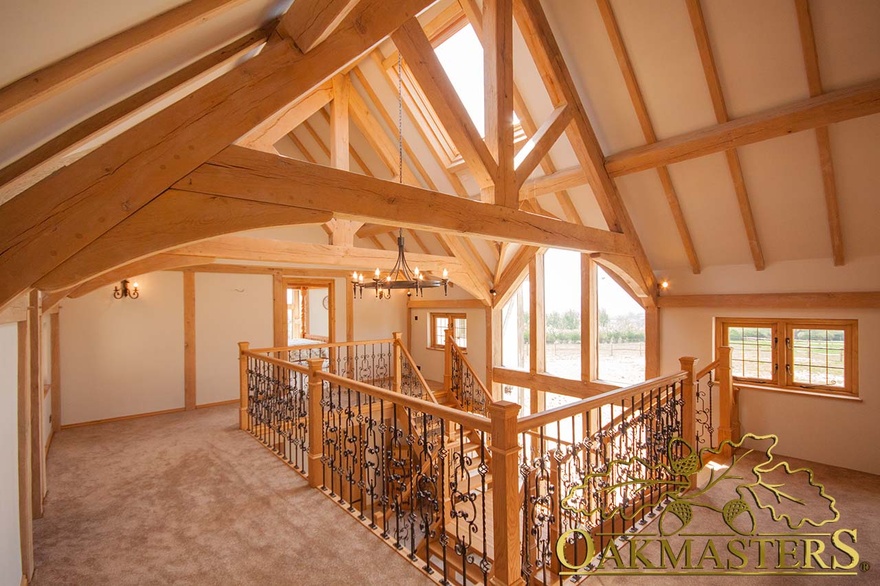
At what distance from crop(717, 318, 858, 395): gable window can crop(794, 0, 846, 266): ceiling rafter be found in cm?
87

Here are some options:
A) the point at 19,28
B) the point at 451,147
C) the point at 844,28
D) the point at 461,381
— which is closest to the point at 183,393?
the point at 461,381

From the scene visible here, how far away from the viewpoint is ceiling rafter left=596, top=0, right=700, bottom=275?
4035 millimetres

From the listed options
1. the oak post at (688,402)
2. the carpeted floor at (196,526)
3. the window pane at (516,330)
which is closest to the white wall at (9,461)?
the carpeted floor at (196,526)

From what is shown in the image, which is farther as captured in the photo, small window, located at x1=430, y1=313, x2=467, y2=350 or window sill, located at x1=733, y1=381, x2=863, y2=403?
small window, located at x1=430, y1=313, x2=467, y2=350

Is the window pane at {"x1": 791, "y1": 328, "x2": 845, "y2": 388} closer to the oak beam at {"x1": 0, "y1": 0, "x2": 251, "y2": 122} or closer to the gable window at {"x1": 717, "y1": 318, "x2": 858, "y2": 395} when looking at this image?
the gable window at {"x1": 717, "y1": 318, "x2": 858, "y2": 395}

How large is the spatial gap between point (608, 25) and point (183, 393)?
25.4ft

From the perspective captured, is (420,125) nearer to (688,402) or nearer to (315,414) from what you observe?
(315,414)

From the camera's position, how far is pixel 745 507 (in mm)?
2113

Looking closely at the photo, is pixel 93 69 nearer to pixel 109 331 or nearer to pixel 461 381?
pixel 109 331

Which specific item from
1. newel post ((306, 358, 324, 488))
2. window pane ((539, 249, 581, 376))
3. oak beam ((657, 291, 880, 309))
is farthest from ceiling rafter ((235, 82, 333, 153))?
oak beam ((657, 291, 880, 309))

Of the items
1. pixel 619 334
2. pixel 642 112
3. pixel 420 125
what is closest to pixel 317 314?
pixel 420 125

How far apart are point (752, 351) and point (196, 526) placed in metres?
6.49

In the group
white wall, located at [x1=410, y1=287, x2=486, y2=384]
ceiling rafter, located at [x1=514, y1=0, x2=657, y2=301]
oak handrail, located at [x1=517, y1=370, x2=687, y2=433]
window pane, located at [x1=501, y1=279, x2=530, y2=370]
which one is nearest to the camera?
oak handrail, located at [x1=517, y1=370, x2=687, y2=433]

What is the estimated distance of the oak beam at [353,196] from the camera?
2223 mm
